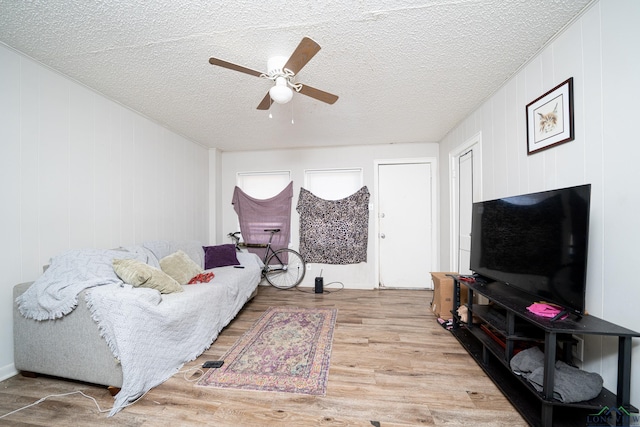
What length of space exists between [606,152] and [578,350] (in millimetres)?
1172

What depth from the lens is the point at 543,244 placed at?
138 centimetres

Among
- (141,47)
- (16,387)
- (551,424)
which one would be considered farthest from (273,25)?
(16,387)

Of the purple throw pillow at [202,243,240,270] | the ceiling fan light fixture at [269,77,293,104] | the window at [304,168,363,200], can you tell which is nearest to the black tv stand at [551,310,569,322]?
the ceiling fan light fixture at [269,77,293,104]

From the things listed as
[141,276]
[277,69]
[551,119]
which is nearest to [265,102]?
[277,69]

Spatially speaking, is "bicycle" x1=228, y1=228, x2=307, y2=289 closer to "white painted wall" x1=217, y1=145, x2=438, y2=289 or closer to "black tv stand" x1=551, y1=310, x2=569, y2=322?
"white painted wall" x1=217, y1=145, x2=438, y2=289

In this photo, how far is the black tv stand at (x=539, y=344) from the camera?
1046 millimetres

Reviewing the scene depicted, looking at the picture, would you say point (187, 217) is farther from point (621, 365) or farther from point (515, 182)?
point (621, 365)

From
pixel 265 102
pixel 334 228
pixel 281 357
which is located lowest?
pixel 281 357

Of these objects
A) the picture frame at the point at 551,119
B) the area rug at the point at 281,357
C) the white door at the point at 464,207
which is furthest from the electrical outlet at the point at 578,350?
the area rug at the point at 281,357

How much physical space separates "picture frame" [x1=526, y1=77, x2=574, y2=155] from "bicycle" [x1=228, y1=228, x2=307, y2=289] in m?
3.14

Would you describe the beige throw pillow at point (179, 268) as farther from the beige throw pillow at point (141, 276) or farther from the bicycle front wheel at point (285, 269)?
the bicycle front wheel at point (285, 269)

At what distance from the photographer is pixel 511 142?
1938mm

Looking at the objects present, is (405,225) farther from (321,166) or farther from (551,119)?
(551,119)

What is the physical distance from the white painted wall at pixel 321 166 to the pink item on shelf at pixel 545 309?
2.39 metres
